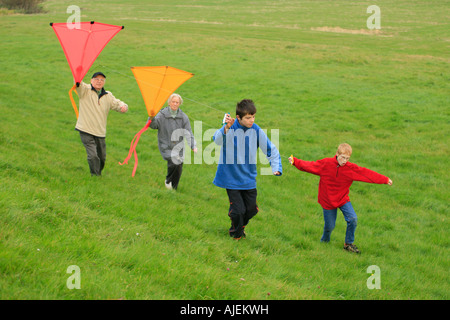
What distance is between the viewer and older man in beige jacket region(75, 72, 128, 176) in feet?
28.1

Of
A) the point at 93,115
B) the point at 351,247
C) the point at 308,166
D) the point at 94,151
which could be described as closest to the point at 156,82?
the point at 93,115

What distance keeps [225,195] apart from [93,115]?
361 centimetres

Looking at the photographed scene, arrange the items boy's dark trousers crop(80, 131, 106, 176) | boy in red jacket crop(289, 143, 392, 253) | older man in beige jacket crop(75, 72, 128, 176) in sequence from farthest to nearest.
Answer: boy's dark trousers crop(80, 131, 106, 176) < older man in beige jacket crop(75, 72, 128, 176) < boy in red jacket crop(289, 143, 392, 253)

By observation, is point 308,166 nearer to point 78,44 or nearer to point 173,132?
point 173,132

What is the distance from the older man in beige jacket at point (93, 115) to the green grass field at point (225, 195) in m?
0.59

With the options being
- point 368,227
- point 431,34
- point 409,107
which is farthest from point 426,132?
point 431,34

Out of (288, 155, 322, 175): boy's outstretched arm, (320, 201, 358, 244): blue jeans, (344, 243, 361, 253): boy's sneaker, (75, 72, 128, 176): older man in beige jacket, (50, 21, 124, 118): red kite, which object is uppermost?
(50, 21, 124, 118): red kite

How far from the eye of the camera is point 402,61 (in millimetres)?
29562

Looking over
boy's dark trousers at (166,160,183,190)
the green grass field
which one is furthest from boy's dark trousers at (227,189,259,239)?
boy's dark trousers at (166,160,183,190)

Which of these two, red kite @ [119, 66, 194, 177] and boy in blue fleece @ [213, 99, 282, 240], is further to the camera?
red kite @ [119, 66, 194, 177]

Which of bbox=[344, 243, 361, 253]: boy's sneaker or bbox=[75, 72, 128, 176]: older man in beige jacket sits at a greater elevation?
bbox=[75, 72, 128, 176]: older man in beige jacket

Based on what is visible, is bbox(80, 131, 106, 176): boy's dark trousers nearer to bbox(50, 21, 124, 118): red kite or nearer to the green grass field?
the green grass field

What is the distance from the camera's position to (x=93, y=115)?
8680mm

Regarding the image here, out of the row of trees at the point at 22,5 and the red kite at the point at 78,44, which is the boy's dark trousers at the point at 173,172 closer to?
the red kite at the point at 78,44
